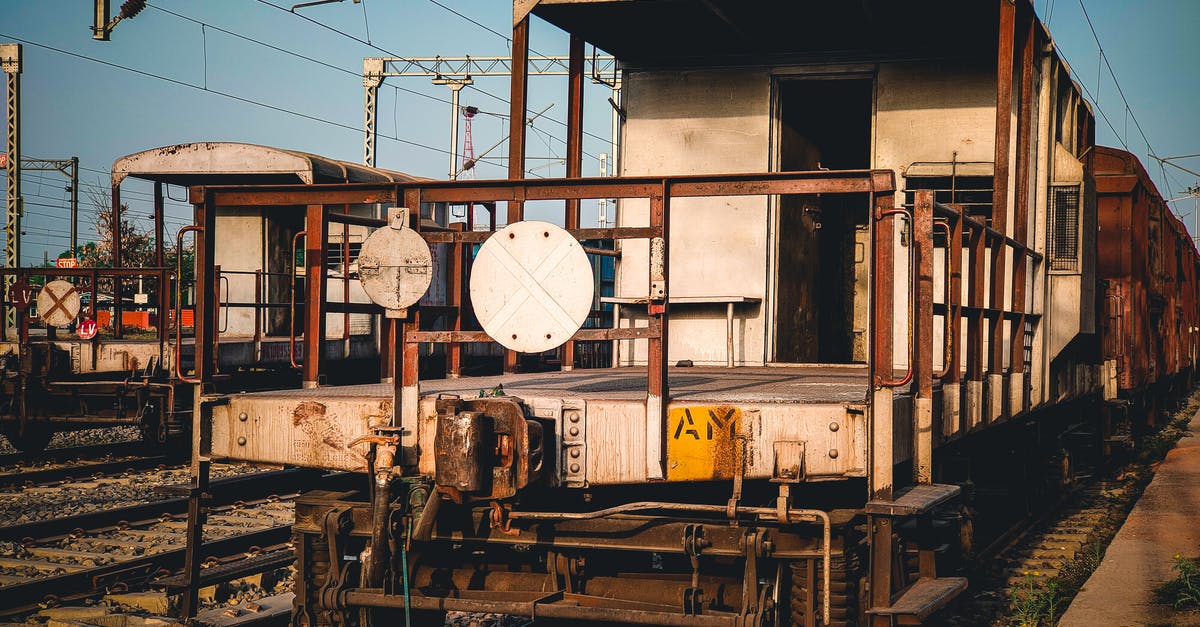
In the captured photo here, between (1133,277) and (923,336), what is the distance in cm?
1010

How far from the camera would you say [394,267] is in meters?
4.75

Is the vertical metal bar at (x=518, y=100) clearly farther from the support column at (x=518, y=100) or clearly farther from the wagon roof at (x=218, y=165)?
the wagon roof at (x=218, y=165)

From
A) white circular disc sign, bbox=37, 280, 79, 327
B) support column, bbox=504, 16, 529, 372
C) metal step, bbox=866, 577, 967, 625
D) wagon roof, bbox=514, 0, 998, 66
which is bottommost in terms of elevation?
metal step, bbox=866, 577, 967, 625

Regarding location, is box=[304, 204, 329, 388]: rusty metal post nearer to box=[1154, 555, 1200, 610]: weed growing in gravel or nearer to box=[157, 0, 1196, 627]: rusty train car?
box=[157, 0, 1196, 627]: rusty train car

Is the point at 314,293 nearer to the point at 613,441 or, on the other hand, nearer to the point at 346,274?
the point at 346,274

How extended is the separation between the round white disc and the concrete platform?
3.95 metres

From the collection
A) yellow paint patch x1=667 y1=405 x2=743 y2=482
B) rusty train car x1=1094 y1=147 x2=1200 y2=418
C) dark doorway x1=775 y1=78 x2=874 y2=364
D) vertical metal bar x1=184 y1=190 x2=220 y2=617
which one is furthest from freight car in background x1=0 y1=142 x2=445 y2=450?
rusty train car x1=1094 y1=147 x2=1200 y2=418

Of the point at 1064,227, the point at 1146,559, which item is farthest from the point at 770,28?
the point at 1146,559

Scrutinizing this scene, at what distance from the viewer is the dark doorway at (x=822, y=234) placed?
9469mm

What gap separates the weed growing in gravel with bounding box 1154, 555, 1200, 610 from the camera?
6.17 meters

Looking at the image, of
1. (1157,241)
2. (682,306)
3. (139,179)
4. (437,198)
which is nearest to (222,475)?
(139,179)

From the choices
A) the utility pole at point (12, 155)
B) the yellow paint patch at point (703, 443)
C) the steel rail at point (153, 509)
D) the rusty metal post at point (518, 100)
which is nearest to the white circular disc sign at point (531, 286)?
the yellow paint patch at point (703, 443)

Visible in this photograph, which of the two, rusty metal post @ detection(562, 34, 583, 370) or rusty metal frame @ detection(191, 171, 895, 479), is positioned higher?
rusty metal post @ detection(562, 34, 583, 370)

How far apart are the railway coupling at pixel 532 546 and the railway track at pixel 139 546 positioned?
1220 millimetres
